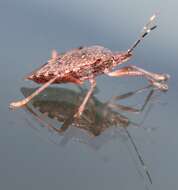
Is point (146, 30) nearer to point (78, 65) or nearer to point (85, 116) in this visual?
point (78, 65)

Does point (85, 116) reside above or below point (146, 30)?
below

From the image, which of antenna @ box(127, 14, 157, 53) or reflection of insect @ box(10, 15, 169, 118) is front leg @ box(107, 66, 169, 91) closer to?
reflection of insect @ box(10, 15, 169, 118)

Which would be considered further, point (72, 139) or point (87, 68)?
point (87, 68)

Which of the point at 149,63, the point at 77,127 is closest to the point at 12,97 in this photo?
the point at 77,127

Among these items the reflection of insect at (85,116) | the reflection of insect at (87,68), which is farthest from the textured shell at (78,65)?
the reflection of insect at (85,116)

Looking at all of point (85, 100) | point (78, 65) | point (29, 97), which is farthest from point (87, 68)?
point (29, 97)
